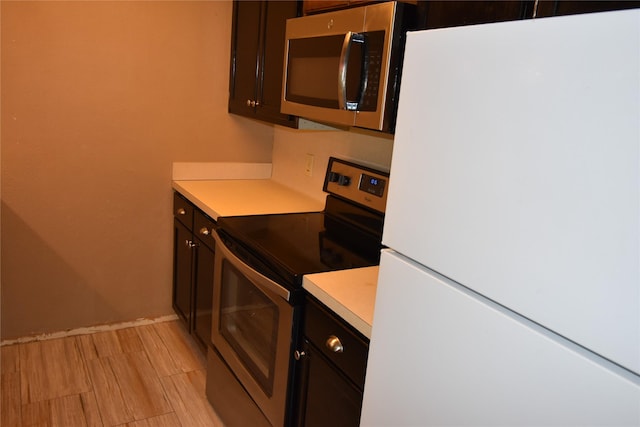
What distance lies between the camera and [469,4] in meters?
1.28

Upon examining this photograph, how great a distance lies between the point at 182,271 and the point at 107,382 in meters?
0.67

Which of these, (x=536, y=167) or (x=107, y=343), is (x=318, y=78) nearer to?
(x=536, y=167)

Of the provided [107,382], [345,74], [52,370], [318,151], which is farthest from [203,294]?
[345,74]

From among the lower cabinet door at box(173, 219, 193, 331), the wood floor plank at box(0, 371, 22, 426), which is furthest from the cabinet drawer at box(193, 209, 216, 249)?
the wood floor plank at box(0, 371, 22, 426)

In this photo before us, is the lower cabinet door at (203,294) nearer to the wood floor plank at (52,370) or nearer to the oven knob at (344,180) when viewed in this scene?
the wood floor plank at (52,370)

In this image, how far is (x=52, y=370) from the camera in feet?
8.00

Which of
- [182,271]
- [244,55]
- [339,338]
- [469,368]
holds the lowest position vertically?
[182,271]

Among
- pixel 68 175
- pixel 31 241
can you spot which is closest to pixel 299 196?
pixel 68 175

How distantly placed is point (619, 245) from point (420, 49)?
1.51ft

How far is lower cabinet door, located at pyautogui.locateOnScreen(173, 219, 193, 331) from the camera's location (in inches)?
104

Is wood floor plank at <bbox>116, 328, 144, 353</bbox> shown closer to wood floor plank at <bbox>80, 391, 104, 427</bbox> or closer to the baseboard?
the baseboard

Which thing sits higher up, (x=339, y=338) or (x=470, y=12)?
(x=470, y=12)

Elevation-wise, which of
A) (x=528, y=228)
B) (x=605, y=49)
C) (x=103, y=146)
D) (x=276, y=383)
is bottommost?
(x=276, y=383)

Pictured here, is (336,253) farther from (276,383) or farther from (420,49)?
(420,49)
